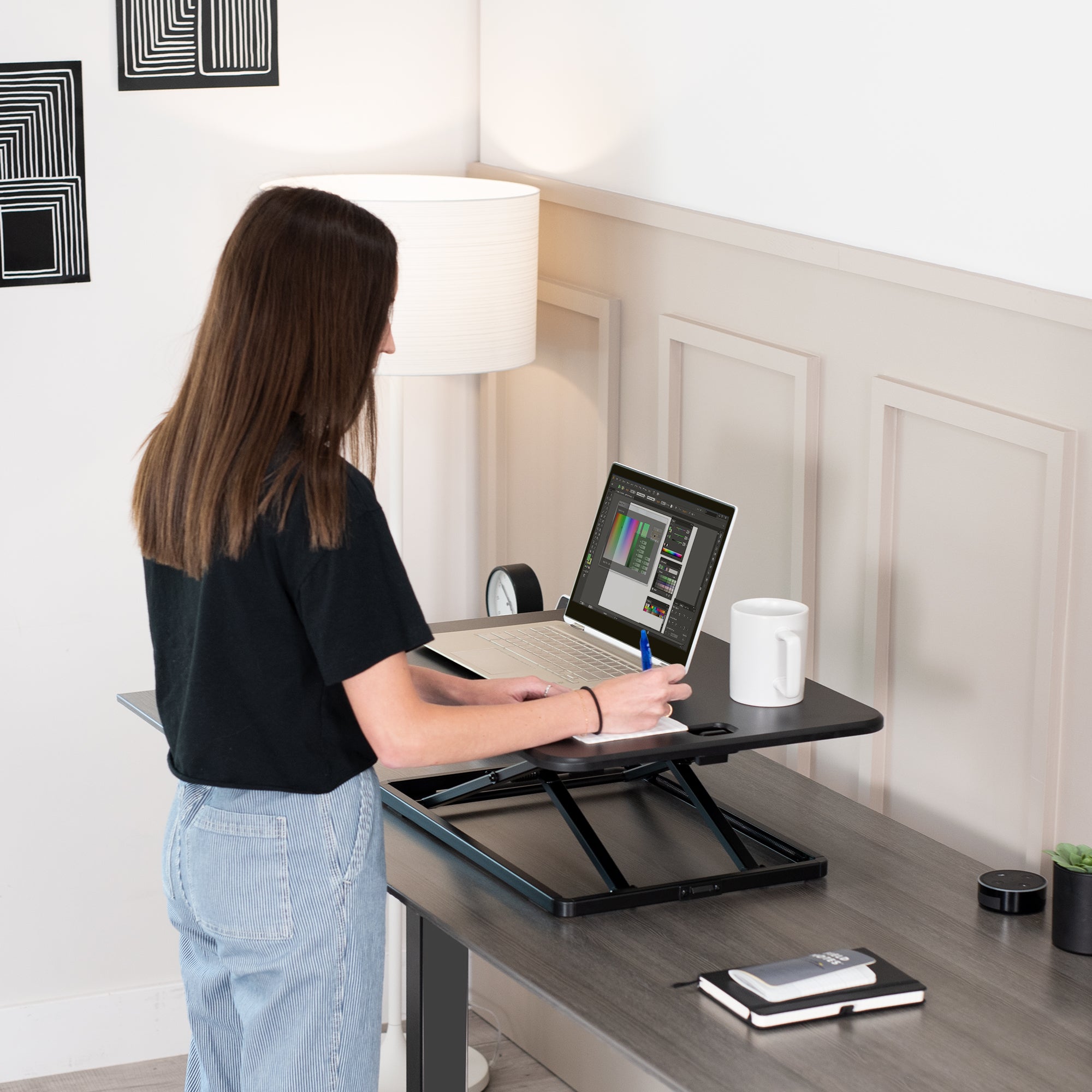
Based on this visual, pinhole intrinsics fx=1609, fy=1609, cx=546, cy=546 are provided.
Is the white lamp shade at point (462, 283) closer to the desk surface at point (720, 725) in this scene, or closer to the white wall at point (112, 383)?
the white wall at point (112, 383)

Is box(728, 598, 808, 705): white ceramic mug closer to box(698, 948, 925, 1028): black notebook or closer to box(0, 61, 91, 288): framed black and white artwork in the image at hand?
box(698, 948, 925, 1028): black notebook

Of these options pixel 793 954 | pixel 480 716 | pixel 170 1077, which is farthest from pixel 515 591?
pixel 170 1077

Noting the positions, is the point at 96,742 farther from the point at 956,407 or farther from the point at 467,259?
the point at 956,407

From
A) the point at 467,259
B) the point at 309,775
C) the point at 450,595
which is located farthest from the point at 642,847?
the point at 450,595

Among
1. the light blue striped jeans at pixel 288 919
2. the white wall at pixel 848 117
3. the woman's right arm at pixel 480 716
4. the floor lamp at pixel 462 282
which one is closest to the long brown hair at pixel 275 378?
the woman's right arm at pixel 480 716

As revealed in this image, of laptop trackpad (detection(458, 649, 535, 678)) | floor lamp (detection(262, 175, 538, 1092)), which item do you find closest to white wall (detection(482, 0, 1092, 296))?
floor lamp (detection(262, 175, 538, 1092))

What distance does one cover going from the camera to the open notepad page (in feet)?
5.62

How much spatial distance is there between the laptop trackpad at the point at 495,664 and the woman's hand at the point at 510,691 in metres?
0.16

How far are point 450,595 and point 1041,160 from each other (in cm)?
164

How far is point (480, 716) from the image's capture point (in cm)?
161

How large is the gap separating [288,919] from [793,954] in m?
0.50

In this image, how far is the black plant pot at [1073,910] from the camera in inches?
62.2

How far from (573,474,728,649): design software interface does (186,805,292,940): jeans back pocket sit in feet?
2.04

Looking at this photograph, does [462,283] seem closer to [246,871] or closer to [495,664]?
[495,664]
